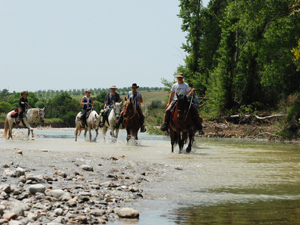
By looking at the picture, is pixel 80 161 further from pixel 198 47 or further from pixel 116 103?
pixel 198 47

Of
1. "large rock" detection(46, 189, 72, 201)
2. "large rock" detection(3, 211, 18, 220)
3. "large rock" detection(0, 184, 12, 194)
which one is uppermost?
"large rock" detection(0, 184, 12, 194)

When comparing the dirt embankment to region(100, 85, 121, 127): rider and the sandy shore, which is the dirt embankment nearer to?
region(100, 85, 121, 127): rider

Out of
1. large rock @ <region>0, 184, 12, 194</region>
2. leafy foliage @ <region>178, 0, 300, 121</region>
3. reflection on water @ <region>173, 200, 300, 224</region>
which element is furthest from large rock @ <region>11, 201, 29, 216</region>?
leafy foliage @ <region>178, 0, 300, 121</region>

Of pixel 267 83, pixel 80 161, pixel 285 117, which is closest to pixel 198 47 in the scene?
pixel 267 83

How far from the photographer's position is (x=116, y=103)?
2273cm

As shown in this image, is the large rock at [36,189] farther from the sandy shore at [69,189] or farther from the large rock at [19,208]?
the large rock at [19,208]

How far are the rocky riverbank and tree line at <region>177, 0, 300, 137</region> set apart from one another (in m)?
18.3

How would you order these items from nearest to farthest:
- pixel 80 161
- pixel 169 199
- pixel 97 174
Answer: pixel 169 199 < pixel 97 174 < pixel 80 161

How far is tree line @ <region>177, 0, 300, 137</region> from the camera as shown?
31766mm

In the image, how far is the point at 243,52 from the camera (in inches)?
1610

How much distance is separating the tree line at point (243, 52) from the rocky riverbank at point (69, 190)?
18314mm

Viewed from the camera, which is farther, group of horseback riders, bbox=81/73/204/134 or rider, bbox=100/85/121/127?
rider, bbox=100/85/121/127

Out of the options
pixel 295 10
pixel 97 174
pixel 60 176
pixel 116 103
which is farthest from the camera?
pixel 295 10

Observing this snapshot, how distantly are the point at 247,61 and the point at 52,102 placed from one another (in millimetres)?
107042
